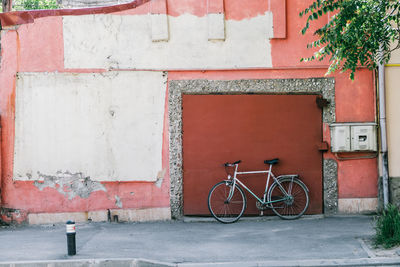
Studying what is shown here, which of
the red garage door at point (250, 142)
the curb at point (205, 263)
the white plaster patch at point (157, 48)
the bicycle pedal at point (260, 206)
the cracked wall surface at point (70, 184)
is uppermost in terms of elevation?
the white plaster patch at point (157, 48)

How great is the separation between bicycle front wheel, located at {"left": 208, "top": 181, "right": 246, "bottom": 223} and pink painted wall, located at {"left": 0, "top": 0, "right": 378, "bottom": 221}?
952 mm

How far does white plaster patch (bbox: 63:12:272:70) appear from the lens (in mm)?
9891

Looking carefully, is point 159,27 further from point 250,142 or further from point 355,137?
point 355,137

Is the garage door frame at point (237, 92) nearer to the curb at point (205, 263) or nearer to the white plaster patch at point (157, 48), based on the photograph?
the white plaster patch at point (157, 48)

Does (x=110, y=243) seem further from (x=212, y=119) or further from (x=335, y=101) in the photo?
(x=335, y=101)

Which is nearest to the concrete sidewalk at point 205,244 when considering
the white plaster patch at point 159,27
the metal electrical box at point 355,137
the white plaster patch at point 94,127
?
the white plaster patch at point 94,127

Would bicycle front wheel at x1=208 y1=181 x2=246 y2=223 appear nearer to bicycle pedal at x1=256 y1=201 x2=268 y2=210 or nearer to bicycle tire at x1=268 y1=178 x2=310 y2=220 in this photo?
bicycle pedal at x1=256 y1=201 x2=268 y2=210

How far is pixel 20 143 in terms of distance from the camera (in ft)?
32.5

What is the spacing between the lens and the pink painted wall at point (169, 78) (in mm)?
9898

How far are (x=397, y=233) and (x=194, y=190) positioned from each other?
4.11 m

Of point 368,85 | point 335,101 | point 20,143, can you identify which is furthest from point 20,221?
point 368,85

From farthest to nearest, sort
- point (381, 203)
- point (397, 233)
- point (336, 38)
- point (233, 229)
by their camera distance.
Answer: point (381, 203) → point (233, 229) → point (336, 38) → point (397, 233)

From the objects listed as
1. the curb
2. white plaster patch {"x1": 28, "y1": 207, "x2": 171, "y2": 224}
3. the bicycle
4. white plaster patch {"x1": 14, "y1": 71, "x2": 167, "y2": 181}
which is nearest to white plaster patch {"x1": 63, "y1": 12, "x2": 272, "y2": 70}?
white plaster patch {"x1": 14, "y1": 71, "x2": 167, "y2": 181}

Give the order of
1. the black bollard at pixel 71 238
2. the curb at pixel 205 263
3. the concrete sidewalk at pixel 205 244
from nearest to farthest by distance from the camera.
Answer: the curb at pixel 205 263, the concrete sidewalk at pixel 205 244, the black bollard at pixel 71 238
